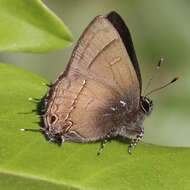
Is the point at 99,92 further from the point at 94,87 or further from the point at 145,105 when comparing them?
the point at 145,105

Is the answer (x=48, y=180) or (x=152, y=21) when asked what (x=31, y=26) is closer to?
(x=48, y=180)

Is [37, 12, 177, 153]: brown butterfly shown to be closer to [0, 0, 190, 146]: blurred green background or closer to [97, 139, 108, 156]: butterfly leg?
[97, 139, 108, 156]: butterfly leg

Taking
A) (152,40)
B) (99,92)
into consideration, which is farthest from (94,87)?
(152,40)

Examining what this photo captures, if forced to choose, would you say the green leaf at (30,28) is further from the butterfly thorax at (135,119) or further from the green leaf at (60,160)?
the butterfly thorax at (135,119)

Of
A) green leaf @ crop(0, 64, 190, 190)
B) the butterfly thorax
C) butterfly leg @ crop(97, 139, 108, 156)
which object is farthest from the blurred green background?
green leaf @ crop(0, 64, 190, 190)

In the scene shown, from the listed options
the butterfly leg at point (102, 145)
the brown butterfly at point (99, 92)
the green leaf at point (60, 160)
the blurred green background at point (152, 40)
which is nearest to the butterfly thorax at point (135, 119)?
the brown butterfly at point (99, 92)
